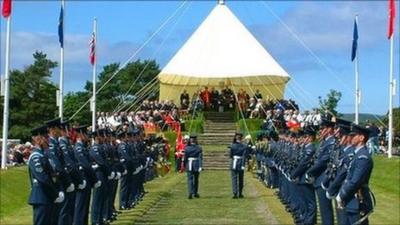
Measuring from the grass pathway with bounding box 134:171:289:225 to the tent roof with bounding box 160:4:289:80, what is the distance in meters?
29.7

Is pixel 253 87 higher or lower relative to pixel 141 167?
higher

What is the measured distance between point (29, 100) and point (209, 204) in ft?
180

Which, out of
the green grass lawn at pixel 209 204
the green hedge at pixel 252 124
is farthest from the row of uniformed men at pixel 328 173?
the green hedge at pixel 252 124

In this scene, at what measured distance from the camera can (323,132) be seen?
1684 centimetres

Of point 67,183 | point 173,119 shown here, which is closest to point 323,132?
point 67,183

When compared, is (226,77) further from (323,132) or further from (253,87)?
(323,132)

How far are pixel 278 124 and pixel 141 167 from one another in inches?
966

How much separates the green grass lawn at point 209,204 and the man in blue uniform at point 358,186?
7023 millimetres

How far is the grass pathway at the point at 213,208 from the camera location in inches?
823

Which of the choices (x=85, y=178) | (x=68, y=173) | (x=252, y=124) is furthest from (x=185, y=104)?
(x=68, y=173)

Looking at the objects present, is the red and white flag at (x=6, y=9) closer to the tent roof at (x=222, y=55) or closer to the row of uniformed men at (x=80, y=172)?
the row of uniformed men at (x=80, y=172)

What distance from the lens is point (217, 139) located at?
52156 millimetres

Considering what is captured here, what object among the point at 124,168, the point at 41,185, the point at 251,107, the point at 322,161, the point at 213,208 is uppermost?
the point at 251,107

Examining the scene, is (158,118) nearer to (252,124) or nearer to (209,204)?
(252,124)
